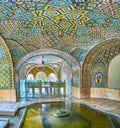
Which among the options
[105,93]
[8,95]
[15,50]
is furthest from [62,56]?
[8,95]

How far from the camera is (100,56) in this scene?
7.21 m

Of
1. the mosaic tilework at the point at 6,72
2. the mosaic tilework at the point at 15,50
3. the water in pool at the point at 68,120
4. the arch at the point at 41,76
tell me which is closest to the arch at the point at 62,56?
the mosaic tilework at the point at 15,50

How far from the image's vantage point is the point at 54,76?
14758 mm

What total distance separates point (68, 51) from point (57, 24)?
8.38ft

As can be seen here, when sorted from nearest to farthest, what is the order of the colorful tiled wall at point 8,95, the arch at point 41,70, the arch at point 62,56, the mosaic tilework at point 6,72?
the mosaic tilework at point 6,72
the colorful tiled wall at point 8,95
the arch at point 62,56
the arch at point 41,70

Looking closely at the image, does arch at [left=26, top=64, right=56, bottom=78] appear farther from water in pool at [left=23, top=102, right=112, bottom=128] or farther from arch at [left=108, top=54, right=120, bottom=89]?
water in pool at [left=23, top=102, right=112, bottom=128]

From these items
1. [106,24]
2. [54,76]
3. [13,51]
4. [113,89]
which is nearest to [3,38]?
[13,51]

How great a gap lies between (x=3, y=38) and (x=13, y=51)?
106 cm

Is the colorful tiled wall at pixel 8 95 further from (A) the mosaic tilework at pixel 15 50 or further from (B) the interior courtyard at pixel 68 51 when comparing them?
(A) the mosaic tilework at pixel 15 50

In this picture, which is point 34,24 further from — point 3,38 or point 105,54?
point 105,54

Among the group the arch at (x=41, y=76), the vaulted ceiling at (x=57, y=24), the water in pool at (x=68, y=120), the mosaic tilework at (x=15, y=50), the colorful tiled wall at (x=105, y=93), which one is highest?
the vaulted ceiling at (x=57, y=24)

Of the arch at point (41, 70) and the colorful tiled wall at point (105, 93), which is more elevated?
the arch at point (41, 70)

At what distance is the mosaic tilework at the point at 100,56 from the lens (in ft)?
21.3

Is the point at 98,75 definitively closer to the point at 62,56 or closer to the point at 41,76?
the point at 62,56
